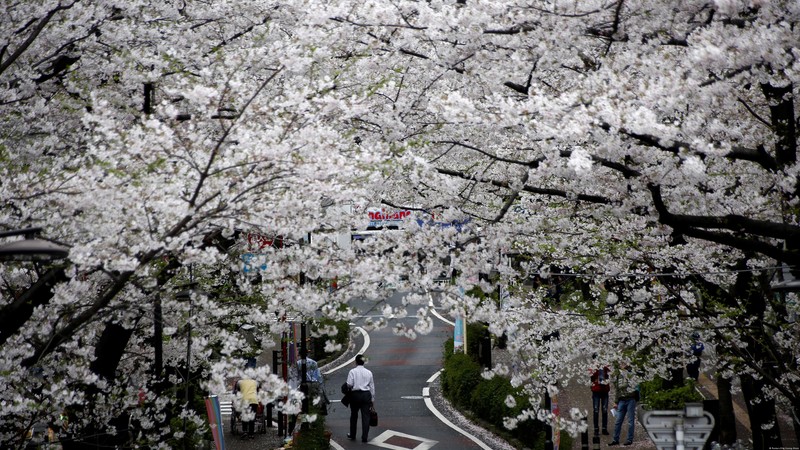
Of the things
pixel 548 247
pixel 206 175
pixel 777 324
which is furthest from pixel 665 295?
pixel 206 175

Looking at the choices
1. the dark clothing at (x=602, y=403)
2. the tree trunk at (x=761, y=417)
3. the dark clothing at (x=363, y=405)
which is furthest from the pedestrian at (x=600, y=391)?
the dark clothing at (x=363, y=405)

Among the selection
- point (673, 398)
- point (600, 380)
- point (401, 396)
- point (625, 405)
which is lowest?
point (401, 396)

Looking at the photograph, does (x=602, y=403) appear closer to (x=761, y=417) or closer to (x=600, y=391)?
(x=600, y=391)

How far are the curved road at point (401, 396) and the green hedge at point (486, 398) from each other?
770 millimetres

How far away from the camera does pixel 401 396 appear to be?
74.4 feet

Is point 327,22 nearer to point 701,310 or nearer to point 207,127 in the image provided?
point 207,127

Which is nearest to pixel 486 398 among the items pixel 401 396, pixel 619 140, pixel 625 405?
pixel 625 405

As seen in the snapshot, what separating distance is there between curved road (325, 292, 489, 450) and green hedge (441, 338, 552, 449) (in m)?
0.77

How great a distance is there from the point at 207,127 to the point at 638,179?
455 centimetres

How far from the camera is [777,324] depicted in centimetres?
1032

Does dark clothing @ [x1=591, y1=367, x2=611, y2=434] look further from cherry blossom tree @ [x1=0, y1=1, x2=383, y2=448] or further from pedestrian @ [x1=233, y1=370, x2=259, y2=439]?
cherry blossom tree @ [x1=0, y1=1, x2=383, y2=448]

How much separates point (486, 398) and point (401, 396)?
4.19m

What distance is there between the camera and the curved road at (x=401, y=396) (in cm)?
1764

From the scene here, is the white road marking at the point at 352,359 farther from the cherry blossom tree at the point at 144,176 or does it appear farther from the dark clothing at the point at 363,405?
the cherry blossom tree at the point at 144,176
